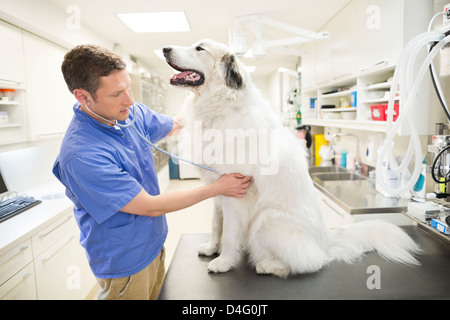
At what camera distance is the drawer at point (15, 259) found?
1.57 metres

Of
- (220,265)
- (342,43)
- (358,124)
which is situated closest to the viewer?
(220,265)

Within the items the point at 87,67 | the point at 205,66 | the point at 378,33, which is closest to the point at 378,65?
the point at 378,33

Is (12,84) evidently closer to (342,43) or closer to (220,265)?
(220,265)

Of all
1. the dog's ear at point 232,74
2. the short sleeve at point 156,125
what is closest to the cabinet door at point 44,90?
the short sleeve at point 156,125

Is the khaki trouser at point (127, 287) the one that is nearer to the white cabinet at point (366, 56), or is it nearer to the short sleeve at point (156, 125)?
the short sleeve at point (156, 125)

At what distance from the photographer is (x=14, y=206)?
2061mm

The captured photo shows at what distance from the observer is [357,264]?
1.20 m

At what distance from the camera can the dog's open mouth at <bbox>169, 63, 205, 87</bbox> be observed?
4.00 feet

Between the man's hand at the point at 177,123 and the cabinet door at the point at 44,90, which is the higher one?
the cabinet door at the point at 44,90

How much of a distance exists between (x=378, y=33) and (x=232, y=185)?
177cm

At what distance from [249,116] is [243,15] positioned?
2.18 meters

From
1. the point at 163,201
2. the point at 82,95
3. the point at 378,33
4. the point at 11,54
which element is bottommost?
the point at 163,201

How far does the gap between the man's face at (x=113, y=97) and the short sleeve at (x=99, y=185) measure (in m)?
0.21
